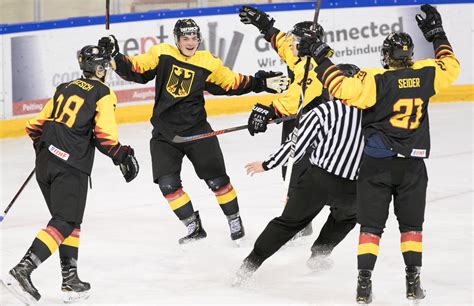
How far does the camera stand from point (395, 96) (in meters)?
4.45

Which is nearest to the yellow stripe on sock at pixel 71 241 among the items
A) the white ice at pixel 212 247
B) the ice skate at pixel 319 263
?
the white ice at pixel 212 247

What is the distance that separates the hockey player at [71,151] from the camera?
15.4ft

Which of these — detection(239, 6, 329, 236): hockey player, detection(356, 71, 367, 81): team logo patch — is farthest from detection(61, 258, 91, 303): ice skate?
detection(356, 71, 367, 81): team logo patch

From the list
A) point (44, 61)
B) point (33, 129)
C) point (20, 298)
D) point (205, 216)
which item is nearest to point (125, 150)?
point (33, 129)

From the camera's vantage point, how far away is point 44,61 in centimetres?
878

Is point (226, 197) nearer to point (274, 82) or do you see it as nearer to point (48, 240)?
point (274, 82)

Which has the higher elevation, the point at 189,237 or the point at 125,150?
the point at 125,150

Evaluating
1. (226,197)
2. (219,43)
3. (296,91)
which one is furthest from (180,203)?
(219,43)

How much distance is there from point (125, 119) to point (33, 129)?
443 centimetres

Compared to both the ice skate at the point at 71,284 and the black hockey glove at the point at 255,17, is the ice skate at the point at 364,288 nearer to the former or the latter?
the ice skate at the point at 71,284

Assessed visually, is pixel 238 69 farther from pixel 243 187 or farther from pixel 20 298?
pixel 20 298

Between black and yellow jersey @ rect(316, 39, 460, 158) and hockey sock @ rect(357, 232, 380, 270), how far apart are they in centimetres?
40

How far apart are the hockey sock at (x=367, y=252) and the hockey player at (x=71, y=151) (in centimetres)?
117

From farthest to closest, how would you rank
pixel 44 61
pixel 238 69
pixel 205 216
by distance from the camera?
pixel 238 69, pixel 44 61, pixel 205 216
